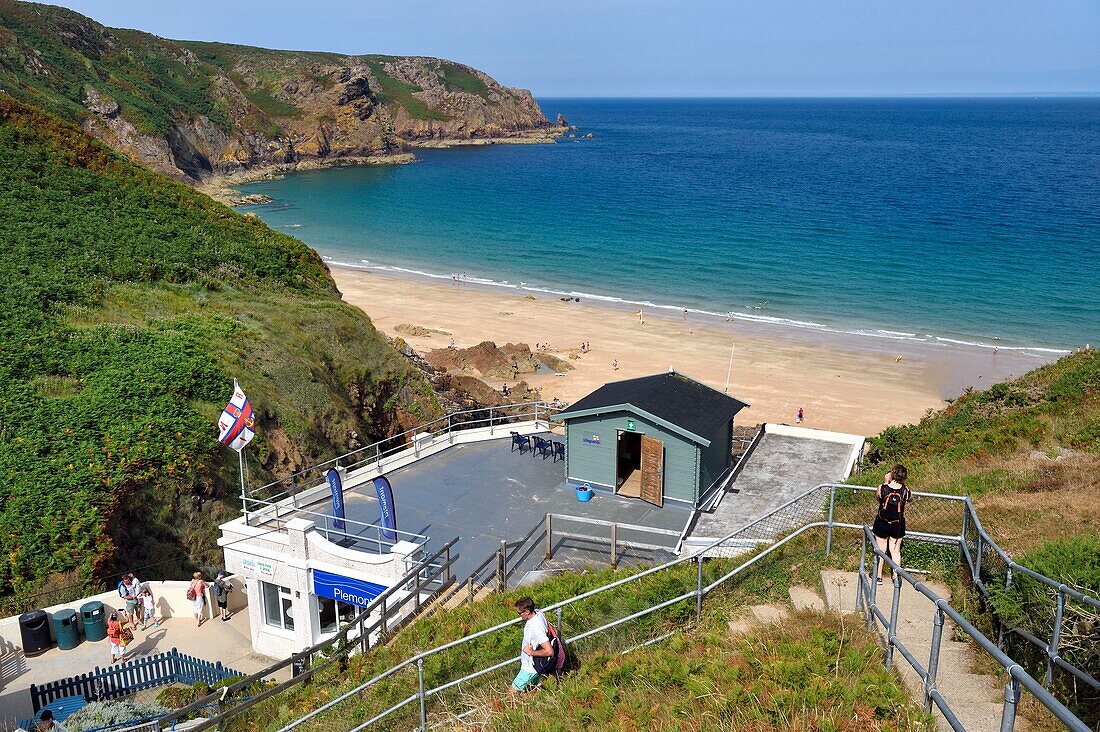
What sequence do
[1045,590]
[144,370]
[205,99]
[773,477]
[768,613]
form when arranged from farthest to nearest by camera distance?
[205,99], [144,370], [773,477], [768,613], [1045,590]

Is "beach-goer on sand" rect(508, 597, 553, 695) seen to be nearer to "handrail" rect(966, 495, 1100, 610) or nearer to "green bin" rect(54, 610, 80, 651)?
"handrail" rect(966, 495, 1100, 610)

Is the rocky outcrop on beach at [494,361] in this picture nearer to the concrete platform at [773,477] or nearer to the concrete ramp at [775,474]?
the concrete ramp at [775,474]

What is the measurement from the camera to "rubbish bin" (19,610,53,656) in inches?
570

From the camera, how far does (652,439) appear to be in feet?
55.2

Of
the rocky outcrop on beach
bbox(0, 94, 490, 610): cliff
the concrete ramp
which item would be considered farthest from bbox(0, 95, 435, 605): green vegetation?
the concrete ramp

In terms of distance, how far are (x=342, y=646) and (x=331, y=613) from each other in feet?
10.7

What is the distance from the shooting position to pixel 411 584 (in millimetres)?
13531

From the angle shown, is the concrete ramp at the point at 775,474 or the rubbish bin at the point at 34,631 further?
the concrete ramp at the point at 775,474

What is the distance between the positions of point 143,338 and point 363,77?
163024mm

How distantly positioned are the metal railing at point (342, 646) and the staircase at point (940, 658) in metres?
5.88

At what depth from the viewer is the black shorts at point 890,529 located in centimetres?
952

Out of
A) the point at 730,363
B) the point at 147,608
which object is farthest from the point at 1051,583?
the point at 730,363

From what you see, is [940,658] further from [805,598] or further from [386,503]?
[386,503]

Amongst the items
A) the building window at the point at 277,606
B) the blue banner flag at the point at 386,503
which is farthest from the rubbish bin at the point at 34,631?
the blue banner flag at the point at 386,503
